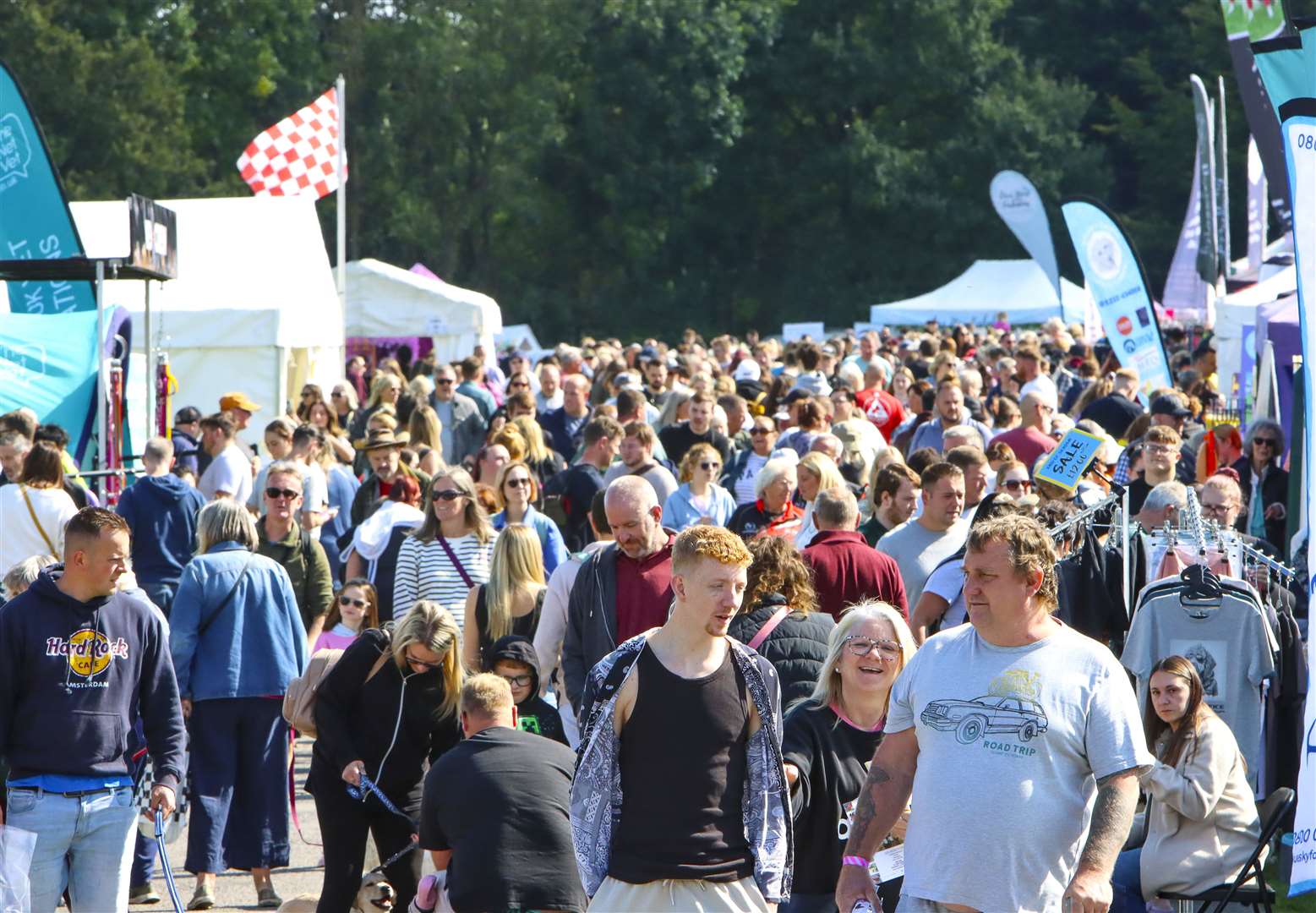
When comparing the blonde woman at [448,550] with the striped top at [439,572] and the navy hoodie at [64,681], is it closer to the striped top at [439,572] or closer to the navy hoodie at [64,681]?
the striped top at [439,572]

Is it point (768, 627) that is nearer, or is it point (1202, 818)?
point (768, 627)

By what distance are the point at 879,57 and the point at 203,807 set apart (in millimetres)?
45729

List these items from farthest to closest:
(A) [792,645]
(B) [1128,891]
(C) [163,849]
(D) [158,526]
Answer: (D) [158,526] → (B) [1128,891] → (C) [163,849] → (A) [792,645]

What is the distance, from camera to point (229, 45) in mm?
48500

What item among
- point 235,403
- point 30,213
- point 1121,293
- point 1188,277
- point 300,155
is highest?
point 300,155

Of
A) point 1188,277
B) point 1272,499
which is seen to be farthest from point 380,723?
point 1188,277

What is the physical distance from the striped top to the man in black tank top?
3720mm

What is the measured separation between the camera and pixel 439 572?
818 cm

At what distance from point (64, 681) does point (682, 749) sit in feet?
6.80

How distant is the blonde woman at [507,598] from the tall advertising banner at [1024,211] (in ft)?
78.9

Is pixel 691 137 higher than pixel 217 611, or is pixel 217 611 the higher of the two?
pixel 691 137

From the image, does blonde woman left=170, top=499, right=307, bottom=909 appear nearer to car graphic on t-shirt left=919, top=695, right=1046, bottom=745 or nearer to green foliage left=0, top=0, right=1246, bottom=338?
car graphic on t-shirt left=919, top=695, right=1046, bottom=745

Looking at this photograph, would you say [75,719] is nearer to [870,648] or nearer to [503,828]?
[503,828]

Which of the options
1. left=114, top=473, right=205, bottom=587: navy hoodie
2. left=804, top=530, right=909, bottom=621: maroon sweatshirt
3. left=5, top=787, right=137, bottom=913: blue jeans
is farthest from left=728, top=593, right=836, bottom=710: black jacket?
left=114, top=473, right=205, bottom=587: navy hoodie
